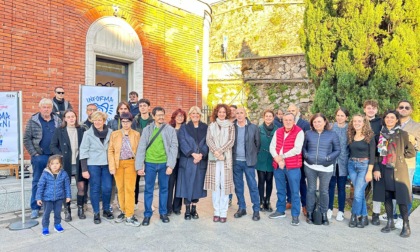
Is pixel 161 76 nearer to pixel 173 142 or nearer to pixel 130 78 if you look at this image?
pixel 130 78

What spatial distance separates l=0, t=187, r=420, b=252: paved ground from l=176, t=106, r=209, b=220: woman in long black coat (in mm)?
433

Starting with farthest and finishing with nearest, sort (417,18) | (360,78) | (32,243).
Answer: (360,78) → (417,18) → (32,243)

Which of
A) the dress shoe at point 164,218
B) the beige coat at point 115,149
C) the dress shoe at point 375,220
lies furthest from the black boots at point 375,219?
Answer: the beige coat at point 115,149

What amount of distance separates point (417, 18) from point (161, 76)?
647cm

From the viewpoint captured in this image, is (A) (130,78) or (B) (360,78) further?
(A) (130,78)

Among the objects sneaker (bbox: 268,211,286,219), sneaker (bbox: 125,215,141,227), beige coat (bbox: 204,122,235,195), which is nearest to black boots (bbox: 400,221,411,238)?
sneaker (bbox: 268,211,286,219)

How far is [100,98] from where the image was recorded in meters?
6.71

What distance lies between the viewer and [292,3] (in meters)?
19.9

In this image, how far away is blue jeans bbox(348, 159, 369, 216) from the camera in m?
4.42

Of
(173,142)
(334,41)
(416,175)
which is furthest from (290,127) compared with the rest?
(416,175)

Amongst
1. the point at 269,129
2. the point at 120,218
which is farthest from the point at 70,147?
the point at 269,129

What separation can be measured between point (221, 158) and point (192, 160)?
493 millimetres

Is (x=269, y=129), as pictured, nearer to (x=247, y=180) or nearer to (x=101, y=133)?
(x=247, y=180)

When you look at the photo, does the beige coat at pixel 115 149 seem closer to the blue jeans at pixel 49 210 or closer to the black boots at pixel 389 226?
the blue jeans at pixel 49 210
